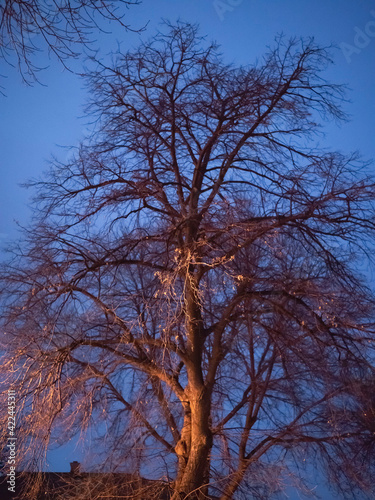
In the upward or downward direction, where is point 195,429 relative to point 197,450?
upward

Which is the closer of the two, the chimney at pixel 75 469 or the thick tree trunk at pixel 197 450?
the thick tree trunk at pixel 197 450

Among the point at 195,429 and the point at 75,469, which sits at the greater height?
the point at 195,429

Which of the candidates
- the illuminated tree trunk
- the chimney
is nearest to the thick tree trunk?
the illuminated tree trunk

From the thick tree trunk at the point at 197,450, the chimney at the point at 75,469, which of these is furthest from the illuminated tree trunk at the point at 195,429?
the chimney at the point at 75,469

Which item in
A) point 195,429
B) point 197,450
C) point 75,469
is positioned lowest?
point 75,469

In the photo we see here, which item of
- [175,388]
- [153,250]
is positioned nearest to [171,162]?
[153,250]

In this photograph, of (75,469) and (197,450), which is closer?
(197,450)

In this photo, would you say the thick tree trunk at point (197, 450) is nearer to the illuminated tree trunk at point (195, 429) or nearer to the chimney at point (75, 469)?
the illuminated tree trunk at point (195, 429)

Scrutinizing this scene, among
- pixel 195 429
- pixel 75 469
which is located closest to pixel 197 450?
pixel 195 429

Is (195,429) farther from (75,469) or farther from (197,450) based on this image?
(75,469)

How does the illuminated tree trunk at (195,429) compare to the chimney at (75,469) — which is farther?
the chimney at (75,469)

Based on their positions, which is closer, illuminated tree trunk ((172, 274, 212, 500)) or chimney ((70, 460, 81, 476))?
illuminated tree trunk ((172, 274, 212, 500))

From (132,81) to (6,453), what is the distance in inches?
221

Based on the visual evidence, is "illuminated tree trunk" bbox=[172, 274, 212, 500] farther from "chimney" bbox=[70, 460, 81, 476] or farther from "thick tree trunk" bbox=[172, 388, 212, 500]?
"chimney" bbox=[70, 460, 81, 476]
